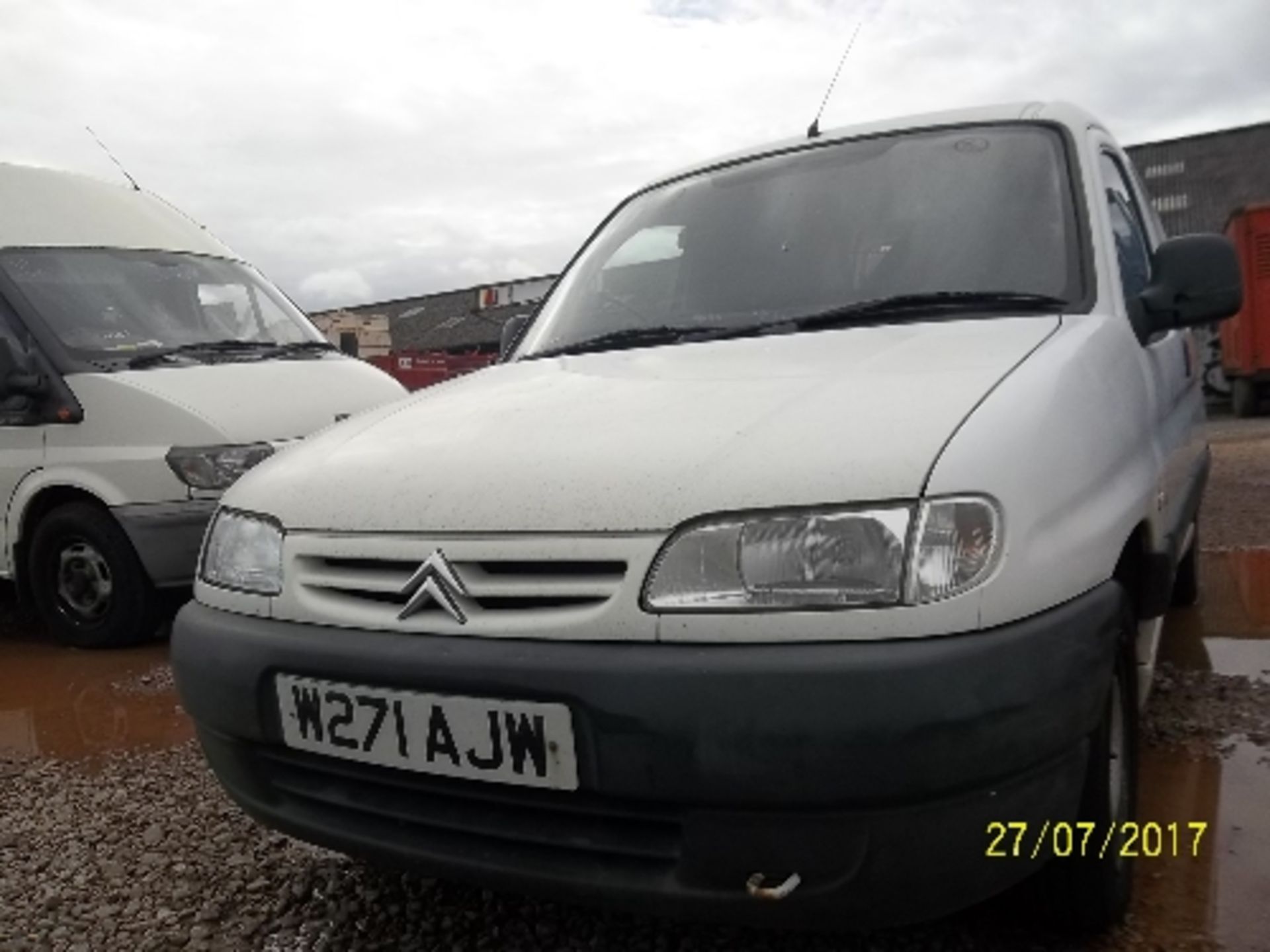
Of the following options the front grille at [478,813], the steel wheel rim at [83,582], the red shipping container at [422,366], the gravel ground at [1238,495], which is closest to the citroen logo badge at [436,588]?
the front grille at [478,813]

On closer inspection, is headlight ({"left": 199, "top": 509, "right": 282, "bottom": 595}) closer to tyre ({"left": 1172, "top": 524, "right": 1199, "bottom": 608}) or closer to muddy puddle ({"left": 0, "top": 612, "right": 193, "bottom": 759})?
muddy puddle ({"left": 0, "top": 612, "right": 193, "bottom": 759})

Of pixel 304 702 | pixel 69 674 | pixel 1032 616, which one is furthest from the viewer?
pixel 69 674

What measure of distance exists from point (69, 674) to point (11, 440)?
106 centimetres

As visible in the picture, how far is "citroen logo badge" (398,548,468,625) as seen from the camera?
1678 millimetres

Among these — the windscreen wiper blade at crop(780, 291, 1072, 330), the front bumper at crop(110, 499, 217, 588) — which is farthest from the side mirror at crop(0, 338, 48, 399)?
the windscreen wiper blade at crop(780, 291, 1072, 330)

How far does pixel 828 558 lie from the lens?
60.6 inches

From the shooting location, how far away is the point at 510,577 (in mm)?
1665

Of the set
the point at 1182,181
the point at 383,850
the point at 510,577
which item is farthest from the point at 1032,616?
the point at 1182,181

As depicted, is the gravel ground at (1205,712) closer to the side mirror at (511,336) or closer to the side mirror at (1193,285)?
the side mirror at (1193,285)

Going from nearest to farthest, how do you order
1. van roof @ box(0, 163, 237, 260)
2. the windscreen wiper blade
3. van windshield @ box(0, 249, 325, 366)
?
the windscreen wiper blade → van windshield @ box(0, 249, 325, 366) → van roof @ box(0, 163, 237, 260)

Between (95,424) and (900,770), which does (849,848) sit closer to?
(900,770)

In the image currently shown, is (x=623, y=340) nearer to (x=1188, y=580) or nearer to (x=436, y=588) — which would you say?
(x=436, y=588)

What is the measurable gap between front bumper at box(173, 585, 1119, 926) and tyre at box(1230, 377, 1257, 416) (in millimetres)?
13023

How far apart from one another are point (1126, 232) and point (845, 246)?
777mm
